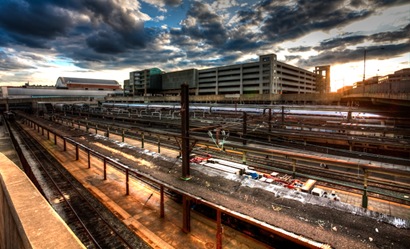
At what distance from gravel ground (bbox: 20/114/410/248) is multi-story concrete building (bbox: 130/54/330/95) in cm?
7377

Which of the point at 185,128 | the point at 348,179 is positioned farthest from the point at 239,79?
the point at 185,128

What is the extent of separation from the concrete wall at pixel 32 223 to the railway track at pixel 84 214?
10.6 ft

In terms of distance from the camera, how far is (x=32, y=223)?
2508mm

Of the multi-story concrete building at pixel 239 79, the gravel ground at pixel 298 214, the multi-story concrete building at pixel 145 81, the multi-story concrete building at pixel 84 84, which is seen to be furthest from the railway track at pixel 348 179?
the multi-story concrete building at pixel 84 84

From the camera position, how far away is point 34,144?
20078 mm

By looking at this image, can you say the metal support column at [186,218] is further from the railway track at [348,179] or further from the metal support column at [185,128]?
the railway track at [348,179]

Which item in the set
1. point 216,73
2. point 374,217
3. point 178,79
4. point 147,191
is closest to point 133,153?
point 147,191

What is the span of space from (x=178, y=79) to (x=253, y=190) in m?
97.8

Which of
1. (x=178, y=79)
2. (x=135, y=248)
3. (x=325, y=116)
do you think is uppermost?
(x=178, y=79)

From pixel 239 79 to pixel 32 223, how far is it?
85.8 m

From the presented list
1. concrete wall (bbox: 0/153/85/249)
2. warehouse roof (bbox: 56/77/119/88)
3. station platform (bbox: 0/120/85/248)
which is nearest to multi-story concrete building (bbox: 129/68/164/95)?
warehouse roof (bbox: 56/77/119/88)

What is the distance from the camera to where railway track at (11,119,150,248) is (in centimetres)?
598

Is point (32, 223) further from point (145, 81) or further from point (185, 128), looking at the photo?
point (145, 81)

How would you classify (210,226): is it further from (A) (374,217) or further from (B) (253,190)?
(A) (374,217)
